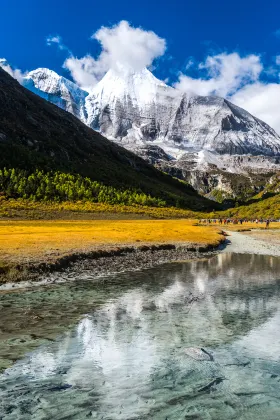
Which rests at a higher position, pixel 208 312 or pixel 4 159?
pixel 4 159

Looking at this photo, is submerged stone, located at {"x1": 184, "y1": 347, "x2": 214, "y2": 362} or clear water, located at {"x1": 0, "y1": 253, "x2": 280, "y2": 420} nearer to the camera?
clear water, located at {"x1": 0, "y1": 253, "x2": 280, "y2": 420}

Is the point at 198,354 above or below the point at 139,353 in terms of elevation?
above

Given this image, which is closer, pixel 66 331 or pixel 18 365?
pixel 18 365

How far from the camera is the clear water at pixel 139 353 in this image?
1112cm

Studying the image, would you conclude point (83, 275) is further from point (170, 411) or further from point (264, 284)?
point (170, 411)

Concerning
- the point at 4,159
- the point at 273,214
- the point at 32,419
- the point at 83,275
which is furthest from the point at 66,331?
the point at 4,159

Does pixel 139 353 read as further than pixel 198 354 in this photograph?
Yes

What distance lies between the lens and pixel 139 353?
15094 mm

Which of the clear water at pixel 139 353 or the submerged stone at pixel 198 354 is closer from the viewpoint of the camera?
the clear water at pixel 139 353

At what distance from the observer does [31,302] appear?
2269 cm

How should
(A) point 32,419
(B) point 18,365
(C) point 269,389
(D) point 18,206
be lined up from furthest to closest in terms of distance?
1. (D) point 18,206
2. (B) point 18,365
3. (C) point 269,389
4. (A) point 32,419

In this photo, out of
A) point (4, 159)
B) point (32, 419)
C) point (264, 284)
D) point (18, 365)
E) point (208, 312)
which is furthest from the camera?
point (4, 159)

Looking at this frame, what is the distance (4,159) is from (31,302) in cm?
19237

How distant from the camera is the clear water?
11.1 metres
